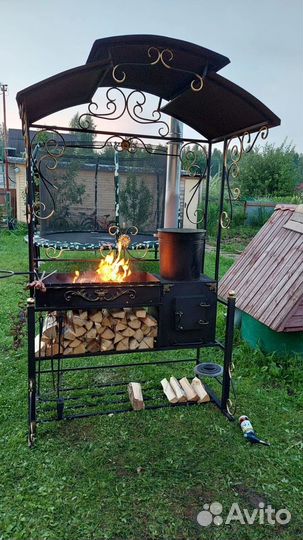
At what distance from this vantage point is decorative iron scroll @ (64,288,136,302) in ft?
7.36

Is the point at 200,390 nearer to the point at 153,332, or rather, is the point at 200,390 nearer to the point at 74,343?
the point at 153,332

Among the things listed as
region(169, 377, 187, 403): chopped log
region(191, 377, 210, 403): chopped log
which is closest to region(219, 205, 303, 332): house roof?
region(191, 377, 210, 403): chopped log

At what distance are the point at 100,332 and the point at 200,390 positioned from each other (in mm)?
862

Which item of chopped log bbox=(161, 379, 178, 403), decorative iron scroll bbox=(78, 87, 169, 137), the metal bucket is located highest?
decorative iron scroll bbox=(78, 87, 169, 137)

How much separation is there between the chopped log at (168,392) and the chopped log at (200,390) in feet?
0.55

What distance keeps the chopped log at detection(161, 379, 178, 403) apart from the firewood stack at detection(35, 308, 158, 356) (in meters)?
0.41

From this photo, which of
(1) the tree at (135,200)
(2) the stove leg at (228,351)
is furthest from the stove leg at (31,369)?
(1) the tree at (135,200)

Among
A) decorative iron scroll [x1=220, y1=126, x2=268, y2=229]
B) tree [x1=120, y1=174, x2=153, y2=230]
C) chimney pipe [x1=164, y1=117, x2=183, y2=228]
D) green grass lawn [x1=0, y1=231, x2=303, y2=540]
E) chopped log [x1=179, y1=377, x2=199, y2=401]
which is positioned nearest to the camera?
green grass lawn [x1=0, y1=231, x2=303, y2=540]

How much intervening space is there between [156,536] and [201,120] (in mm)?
2428

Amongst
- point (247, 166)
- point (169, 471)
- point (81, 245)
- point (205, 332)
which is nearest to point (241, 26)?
point (81, 245)

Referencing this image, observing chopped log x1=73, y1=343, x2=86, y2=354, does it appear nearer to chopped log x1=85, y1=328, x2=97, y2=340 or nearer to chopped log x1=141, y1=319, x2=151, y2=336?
chopped log x1=85, y1=328, x2=97, y2=340

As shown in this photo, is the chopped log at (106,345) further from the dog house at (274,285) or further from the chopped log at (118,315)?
the dog house at (274,285)

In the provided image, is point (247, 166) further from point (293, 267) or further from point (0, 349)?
point (0, 349)

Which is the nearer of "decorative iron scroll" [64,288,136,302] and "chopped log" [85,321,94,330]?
"decorative iron scroll" [64,288,136,302]
